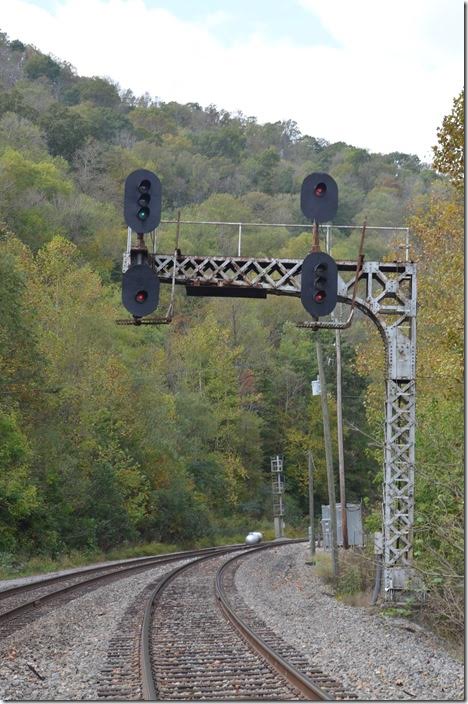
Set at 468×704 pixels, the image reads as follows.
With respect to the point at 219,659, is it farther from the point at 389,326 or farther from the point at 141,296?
the point at 389,326

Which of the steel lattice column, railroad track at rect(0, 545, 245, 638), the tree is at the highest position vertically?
the tree

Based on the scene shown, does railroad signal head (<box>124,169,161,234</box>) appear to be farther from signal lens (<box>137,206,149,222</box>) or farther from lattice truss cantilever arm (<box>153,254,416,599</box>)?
lattice truss cantilever arm (<box>153,254,416,599</box>)

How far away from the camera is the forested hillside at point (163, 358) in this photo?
102ft

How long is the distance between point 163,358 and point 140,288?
159ft

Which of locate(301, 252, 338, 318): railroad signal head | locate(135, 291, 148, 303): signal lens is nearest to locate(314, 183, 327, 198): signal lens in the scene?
locate(301, 252, 338, 318): railroad signal head

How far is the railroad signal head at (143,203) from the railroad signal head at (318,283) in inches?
100

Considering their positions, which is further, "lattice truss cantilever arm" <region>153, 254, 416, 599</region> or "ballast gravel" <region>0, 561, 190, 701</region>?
"lattice truss cantilever arm" <region>153, 254, 416, 599</region>

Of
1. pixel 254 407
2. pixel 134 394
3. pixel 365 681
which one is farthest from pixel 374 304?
pixel 254 407

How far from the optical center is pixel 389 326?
18219mm

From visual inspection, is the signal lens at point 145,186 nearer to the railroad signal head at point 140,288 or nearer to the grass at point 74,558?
the railroad signal head at point 140,288

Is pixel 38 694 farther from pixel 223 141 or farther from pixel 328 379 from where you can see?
pixel 223 141

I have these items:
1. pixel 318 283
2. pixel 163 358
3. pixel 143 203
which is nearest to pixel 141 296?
pixel 143 203

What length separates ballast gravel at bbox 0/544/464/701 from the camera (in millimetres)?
10062

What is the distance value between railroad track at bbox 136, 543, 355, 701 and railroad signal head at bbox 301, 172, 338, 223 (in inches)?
258
